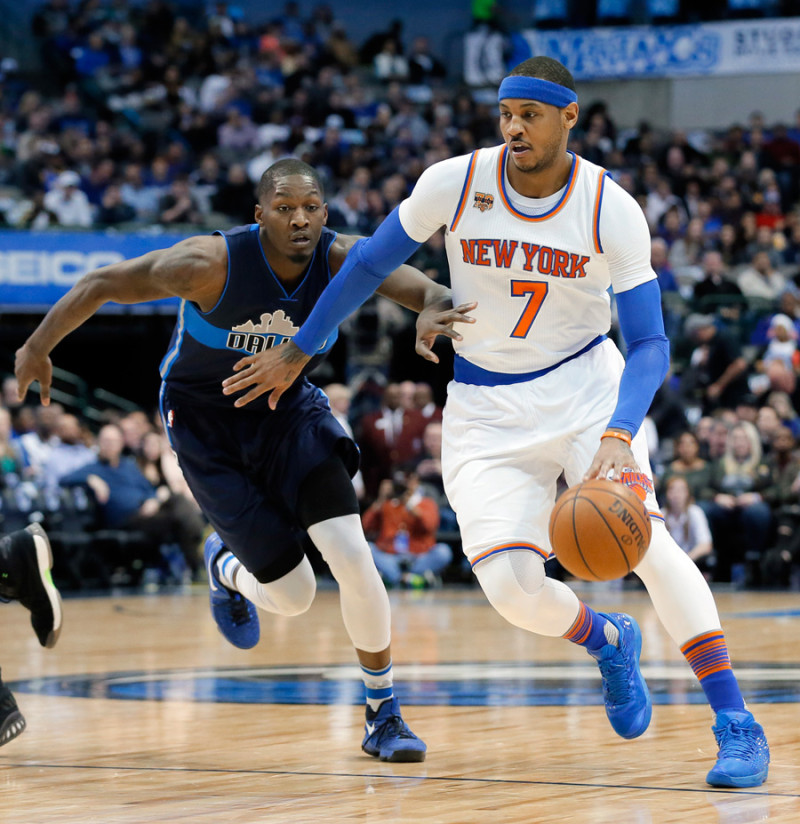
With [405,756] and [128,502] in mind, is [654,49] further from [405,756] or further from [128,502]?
[405,756]

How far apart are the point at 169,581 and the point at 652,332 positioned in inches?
381

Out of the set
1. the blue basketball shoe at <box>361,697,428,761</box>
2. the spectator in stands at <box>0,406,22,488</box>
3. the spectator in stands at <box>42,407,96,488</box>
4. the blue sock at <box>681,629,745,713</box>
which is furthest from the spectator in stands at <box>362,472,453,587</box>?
the blue sock at <box>681,629,745,713</box>

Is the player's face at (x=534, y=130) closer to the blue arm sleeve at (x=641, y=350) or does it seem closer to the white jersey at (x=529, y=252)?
the white jersey at (x=529, y=252)

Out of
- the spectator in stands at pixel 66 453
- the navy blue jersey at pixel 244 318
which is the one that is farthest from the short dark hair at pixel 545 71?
the spectator in stands at pixel 66 453

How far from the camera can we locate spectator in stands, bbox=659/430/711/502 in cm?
1317

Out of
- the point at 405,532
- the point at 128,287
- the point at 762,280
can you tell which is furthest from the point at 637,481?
the point at 762,280

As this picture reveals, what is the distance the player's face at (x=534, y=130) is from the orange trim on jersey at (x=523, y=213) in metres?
0.10

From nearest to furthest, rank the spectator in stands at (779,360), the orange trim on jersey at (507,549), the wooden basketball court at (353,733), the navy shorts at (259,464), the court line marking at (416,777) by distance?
the wooden basketball court at (353,733)
the court line marking at (416,777)
the orange trim on jersey at (507,549)
the navy shorts at (259,464)
the spectator in stands at (779,360)

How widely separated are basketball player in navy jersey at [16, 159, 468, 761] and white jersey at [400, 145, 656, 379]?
22cm

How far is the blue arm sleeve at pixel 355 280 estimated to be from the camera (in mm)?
4746

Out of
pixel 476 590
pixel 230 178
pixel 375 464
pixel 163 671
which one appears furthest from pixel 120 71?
pixel 163 671

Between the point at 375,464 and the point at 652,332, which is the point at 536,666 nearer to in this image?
the point at 652,332

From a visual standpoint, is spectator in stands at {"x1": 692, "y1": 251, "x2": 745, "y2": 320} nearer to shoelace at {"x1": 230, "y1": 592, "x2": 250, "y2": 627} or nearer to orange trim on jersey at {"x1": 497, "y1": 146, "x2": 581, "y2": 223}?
shoelace at {"x1": 230, "y1": 592, "x2": 250, "y2": 627}

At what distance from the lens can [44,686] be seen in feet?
22.3
